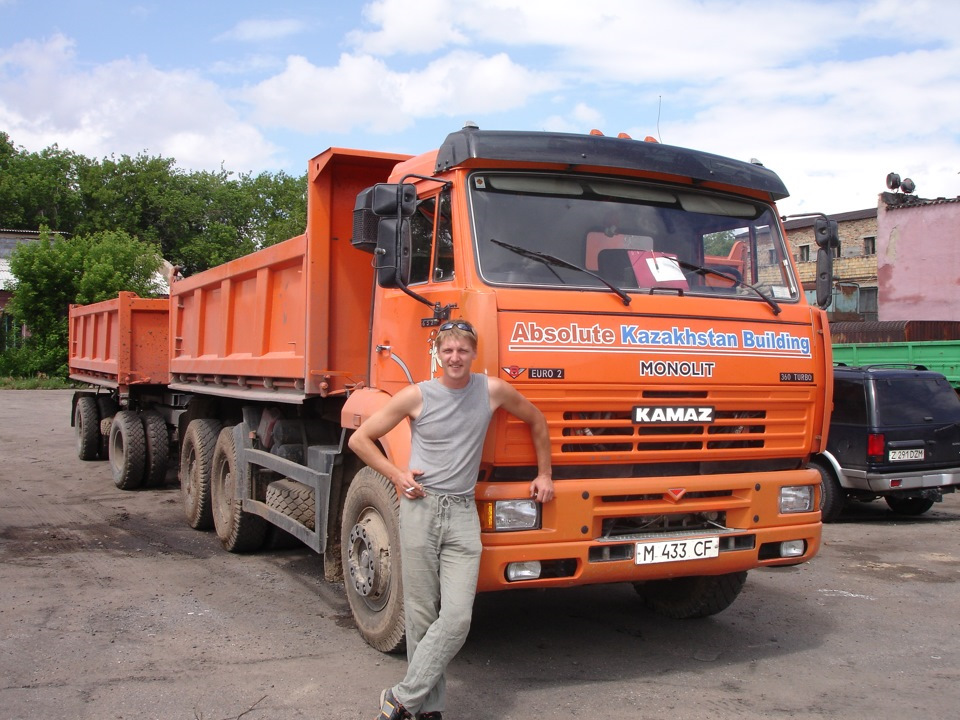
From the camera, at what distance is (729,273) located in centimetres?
510

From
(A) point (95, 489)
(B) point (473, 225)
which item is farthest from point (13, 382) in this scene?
(B) point (473, 225)

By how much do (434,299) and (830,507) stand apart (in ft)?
22.0

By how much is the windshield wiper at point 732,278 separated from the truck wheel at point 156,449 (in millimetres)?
8203

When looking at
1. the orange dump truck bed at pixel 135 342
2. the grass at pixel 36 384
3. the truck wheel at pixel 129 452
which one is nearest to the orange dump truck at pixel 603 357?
the truck wheel at pixel 129 452

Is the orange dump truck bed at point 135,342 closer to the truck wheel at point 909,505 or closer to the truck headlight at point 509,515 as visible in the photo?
the truck headlight at point 509,515

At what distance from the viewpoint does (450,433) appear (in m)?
4.07

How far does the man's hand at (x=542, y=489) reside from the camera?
427 cm

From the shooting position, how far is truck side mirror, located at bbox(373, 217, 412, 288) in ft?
15.2

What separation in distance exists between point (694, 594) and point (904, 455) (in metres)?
4.99

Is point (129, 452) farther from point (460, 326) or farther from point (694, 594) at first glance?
point (460, 326)

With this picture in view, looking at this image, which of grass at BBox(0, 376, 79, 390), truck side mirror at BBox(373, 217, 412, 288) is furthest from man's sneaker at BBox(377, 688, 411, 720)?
grass at BBox(0, 376, 79, 390)

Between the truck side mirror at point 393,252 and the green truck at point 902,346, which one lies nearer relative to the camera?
the truck side mirror at point 393,252

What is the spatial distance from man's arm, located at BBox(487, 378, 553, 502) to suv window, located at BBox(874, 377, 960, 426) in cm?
659

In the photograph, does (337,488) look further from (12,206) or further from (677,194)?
(12,206)
